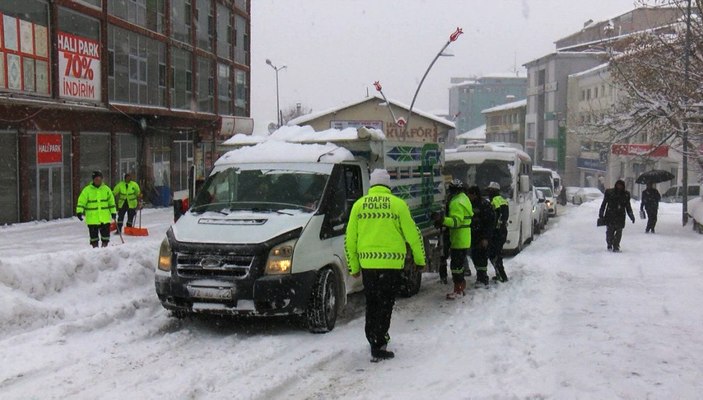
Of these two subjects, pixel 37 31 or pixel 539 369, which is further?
pixel 37 31

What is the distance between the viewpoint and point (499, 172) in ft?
55.3

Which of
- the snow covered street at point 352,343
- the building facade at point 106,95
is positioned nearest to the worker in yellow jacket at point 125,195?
the building facade at point 106,95

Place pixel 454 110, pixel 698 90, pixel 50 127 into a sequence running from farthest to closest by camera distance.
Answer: pixel 454 110 < pixel 50 127 < pixel 698 90

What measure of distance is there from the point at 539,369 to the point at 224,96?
37607 millimetres

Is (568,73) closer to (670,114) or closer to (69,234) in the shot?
(670,114)

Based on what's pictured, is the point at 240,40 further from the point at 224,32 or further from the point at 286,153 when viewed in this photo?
the point at 286,153

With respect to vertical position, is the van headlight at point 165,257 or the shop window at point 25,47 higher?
the shop window at point 25,47

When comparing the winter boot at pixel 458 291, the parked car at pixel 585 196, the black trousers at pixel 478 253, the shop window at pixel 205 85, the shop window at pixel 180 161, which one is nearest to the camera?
the winter boot at pixel 458 291

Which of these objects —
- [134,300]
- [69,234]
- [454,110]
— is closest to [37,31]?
[69,234]

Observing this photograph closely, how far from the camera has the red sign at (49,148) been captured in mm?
25031

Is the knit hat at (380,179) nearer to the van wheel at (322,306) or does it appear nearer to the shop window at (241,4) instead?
the van wheel at (322,306)

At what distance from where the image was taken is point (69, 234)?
71.1 feet

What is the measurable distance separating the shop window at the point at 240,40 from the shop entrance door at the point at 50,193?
19.2m

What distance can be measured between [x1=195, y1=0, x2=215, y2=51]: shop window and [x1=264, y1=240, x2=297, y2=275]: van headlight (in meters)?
31.6
